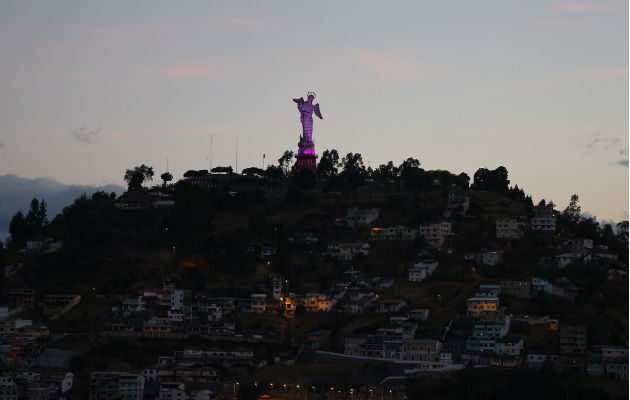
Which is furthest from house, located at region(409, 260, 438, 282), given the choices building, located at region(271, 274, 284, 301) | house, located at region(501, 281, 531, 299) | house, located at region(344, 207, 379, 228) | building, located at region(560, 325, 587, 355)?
building, located at region(560, 325, 587, 355)

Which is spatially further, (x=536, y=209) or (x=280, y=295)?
(x=536, y=209)

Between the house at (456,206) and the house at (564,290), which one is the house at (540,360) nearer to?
the house at (564,290)

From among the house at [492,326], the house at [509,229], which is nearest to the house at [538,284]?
the house at [492,326]

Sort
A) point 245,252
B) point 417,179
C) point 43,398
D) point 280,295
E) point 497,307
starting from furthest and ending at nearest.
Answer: point 417,179
point 245,252
point 280,295
point 497,307
point 43,398

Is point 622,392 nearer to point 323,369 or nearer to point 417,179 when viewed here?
point 323,369

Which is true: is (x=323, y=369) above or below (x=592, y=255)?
below

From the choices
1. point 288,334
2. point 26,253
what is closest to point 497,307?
point 288,334

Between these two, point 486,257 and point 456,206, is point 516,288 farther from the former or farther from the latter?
point 456,206
